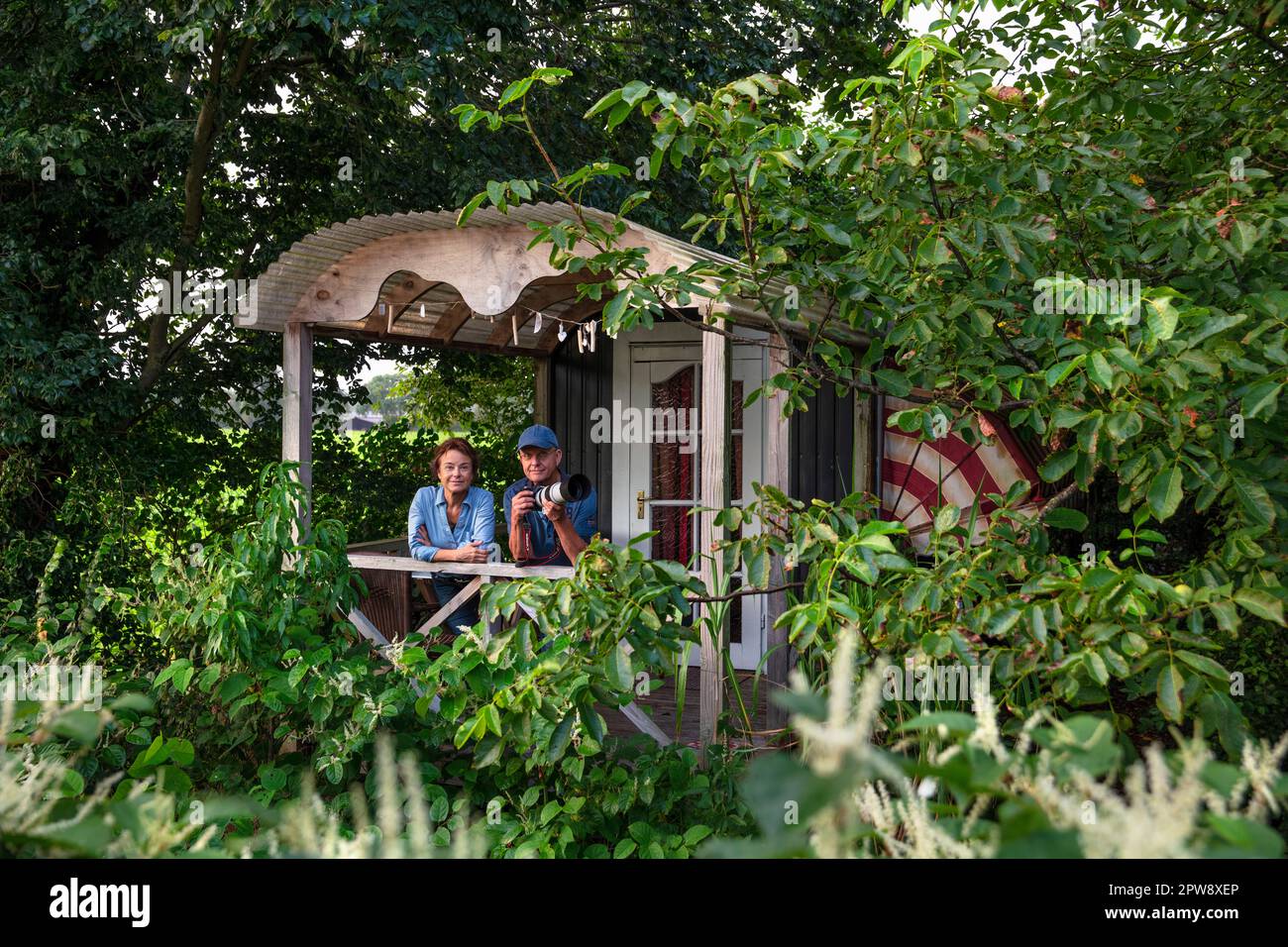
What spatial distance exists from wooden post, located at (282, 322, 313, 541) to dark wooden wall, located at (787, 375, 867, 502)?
3.06m

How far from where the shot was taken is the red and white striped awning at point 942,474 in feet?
21.3

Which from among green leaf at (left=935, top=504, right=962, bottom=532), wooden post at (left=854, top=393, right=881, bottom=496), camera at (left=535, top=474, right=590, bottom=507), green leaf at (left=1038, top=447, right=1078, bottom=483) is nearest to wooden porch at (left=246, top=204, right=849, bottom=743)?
camera at (left=535, top=474, right=590, bottom=507)

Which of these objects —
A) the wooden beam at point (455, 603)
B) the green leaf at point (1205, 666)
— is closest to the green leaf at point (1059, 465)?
the green leaf at point (1205, 666)

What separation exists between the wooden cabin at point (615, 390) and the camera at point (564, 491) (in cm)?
34

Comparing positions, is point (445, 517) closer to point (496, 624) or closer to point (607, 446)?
point (496, 624)

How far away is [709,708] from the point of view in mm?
4191

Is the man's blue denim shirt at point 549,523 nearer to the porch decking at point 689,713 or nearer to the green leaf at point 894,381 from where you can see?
the porch decking at point 689,713

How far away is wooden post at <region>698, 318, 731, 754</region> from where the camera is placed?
412 centimetres

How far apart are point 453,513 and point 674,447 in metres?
2.17

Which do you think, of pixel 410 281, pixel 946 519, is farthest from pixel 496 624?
pixel 946 519

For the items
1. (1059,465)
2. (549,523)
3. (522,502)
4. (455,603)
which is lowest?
(455,603)

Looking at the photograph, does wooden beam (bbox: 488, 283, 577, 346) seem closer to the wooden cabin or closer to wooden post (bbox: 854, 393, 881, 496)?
the wooden cabin

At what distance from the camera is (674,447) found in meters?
7.38

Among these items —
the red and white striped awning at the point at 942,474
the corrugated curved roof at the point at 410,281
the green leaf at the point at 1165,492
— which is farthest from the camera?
the red and white striped awning at the point at 942,474
